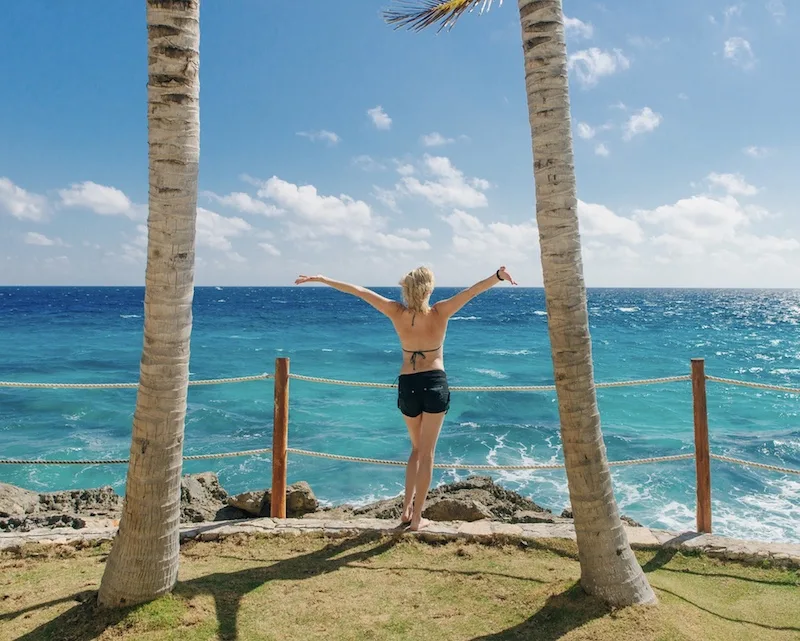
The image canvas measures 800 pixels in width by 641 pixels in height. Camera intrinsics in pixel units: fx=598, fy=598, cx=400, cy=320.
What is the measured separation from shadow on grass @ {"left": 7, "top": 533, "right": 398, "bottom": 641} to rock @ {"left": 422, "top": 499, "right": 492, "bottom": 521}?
1583 mm

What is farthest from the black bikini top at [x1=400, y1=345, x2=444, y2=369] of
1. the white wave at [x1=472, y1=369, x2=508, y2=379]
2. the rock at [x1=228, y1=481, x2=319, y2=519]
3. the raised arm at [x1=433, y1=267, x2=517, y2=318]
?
the white wave at [x1=472, y1=369, x2=508, y2=379]

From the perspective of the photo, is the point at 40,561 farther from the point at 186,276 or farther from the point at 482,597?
the point at 482,597

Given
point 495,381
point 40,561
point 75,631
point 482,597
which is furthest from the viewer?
point 495,381

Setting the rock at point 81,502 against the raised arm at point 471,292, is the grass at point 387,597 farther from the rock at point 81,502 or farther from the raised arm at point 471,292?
the rock at point 81,502

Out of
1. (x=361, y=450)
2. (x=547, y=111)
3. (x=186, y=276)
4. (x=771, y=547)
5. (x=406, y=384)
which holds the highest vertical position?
(x=547, y=111)

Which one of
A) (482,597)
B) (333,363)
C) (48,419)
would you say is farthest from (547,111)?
(333,363)

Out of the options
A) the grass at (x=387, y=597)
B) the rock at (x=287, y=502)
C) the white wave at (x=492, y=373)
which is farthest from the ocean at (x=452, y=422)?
the grass at (x=387, y=597)

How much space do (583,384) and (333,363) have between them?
28.8 meters

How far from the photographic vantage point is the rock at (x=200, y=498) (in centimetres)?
748

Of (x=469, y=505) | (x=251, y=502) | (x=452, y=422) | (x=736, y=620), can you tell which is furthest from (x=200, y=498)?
(x=452, y=422)

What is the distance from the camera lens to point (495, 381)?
2539cm

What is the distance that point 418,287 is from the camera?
4551 millimetres

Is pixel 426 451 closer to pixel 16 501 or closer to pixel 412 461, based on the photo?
pixel 412 461

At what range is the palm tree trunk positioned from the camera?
131 inches
